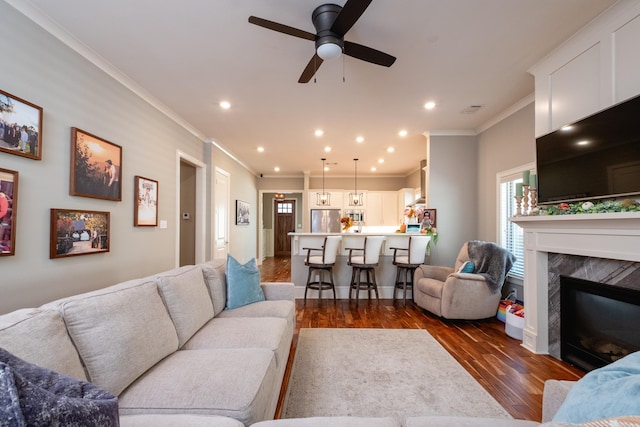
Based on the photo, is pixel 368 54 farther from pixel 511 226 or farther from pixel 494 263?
pixel 511 226

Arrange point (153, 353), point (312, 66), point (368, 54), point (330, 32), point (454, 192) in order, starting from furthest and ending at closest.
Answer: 1. point (454, 192)
2. point (312, 66)
3. point (368, 54)
4. point (330, 32)
5. point (153, 353)

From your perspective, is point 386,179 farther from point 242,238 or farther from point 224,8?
point 224,8


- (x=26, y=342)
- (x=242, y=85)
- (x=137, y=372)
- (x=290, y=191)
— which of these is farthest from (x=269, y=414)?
(x=290, y=191)

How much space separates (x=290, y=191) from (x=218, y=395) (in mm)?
7945

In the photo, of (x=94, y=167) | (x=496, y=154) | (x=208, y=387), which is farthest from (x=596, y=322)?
(x=94, y=167)

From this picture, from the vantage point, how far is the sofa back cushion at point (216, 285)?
2621mm

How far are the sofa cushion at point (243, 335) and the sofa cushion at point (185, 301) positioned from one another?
0.23ft

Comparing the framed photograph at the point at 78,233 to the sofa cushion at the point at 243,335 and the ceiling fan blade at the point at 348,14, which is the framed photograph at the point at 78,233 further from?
the ceiling fan blade at the point at 348,14

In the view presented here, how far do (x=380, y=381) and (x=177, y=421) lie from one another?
1665 mm

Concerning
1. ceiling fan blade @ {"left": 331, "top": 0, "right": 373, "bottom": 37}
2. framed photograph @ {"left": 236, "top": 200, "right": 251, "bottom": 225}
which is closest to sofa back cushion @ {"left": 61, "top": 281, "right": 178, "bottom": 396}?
ceiling fan blade @ {"left": 331, "top": 0, "right": 373, "bottom": 37}

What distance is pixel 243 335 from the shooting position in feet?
6.77

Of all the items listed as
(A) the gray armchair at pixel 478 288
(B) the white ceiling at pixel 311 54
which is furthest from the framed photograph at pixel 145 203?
(A) the gray armchair at pixel 478 288

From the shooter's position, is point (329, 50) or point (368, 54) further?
point (368, 54)

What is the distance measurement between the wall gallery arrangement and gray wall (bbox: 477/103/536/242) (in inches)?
180
